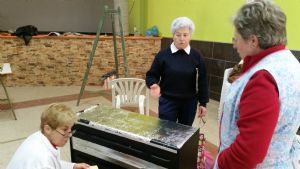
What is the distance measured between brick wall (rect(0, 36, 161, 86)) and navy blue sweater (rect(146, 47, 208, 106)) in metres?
3.30

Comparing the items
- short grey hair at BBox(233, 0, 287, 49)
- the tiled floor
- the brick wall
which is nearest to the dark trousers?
the tiled floor

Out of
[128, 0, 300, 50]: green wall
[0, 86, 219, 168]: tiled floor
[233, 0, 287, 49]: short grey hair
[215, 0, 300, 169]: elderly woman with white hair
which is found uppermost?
[128, 0, 300, 50]: green wall

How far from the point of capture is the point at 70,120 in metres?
1.33

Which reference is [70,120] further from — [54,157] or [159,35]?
[159,35]

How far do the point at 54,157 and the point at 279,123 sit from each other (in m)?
1.06

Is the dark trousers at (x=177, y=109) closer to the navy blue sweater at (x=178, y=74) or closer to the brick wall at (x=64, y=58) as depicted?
the navy blue sweater at (x=178, y=74)

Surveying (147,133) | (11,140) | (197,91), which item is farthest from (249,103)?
(11,140)

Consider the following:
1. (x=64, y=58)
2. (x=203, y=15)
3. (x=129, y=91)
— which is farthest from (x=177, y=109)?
(x=64, y=58)

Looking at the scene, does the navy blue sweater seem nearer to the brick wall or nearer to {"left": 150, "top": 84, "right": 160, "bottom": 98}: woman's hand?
{"left": 150, "top": 84, "right": 160, "bottom": 98}: woman's hand

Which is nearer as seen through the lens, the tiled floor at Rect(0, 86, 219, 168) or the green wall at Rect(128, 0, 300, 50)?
the tiled floor at Rect(0, 86, 219, 168)

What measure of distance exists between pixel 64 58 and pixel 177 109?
3.86m

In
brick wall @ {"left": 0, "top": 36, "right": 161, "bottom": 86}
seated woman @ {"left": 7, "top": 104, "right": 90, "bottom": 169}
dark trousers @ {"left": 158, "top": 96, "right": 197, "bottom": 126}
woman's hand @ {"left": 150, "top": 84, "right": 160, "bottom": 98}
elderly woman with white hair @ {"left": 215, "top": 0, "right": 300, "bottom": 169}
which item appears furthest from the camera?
brick wall @ {"left": 0, "top": 36, "right": 161, "bottom": 86}

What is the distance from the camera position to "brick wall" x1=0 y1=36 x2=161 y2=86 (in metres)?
5.17

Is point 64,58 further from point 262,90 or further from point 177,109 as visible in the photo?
point 262,90
